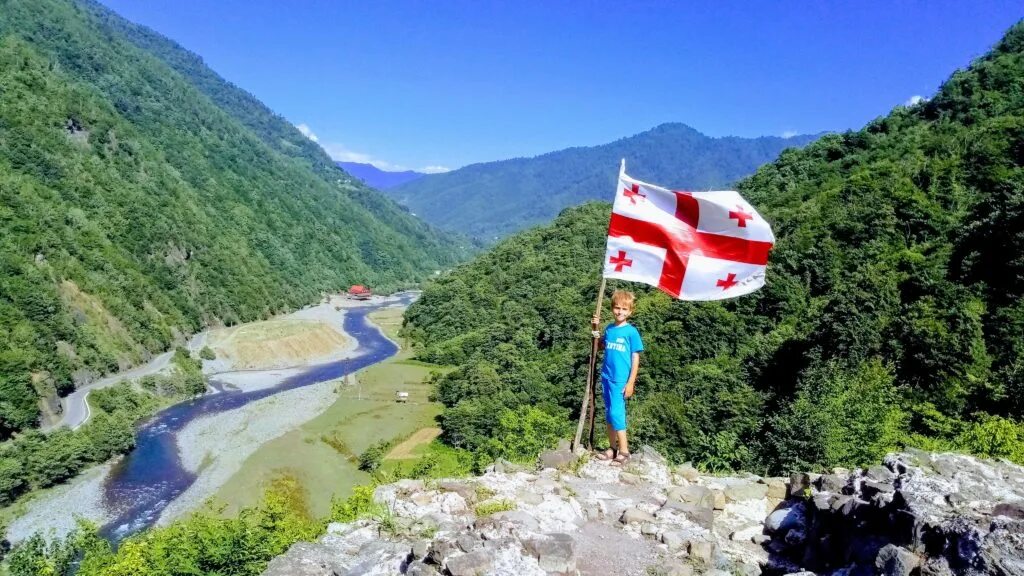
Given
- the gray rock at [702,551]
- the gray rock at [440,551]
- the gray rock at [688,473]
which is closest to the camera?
the gray rock at [440,551]

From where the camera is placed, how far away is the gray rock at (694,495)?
396 inches

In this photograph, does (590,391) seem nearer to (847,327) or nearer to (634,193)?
(634,193)

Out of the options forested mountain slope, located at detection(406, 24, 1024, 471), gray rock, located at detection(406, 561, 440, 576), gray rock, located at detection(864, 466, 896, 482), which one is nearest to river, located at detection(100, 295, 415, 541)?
forested mountain slope, located at detection(406, 24, 1024, 471)

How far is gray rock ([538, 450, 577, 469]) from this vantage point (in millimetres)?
11281

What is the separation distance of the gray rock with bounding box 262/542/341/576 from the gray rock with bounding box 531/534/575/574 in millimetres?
2896

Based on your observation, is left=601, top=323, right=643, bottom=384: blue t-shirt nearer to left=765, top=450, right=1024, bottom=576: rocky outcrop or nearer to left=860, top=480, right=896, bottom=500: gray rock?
left=765, top=450, right=1024, bottom=576: rocky outcrop

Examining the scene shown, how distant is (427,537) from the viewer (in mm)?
8805

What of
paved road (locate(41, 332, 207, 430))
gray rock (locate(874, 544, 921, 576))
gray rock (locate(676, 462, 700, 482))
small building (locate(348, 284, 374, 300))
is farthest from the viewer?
small building (locate(348, 284, 374, 300))

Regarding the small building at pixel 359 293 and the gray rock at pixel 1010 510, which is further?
the small building at pixel 359 293

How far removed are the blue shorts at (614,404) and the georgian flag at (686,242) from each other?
75.9 inches

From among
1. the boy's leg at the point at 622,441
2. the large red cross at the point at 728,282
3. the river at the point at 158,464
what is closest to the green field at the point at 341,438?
the river at the point at 158,464

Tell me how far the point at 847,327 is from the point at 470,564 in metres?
29.7

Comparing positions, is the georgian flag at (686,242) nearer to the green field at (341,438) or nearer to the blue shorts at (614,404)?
the blue shorts at (614,404)

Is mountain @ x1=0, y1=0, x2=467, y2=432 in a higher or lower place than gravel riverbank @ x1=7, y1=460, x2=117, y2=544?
higher
